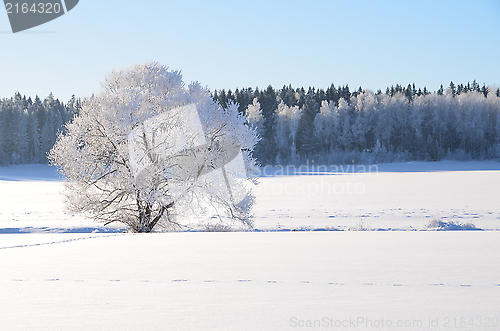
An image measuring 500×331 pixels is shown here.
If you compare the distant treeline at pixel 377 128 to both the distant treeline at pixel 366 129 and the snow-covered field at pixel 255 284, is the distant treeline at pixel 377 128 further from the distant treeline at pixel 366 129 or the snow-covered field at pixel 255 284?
the snow-covered field at pixel 255 284

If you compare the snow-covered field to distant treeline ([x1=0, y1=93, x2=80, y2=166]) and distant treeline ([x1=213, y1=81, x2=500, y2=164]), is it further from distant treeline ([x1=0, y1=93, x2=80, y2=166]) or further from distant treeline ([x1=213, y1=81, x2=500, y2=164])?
distant treeline ([x1=0, y1=93, x2=80, y2=166])

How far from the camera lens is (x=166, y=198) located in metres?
14.9

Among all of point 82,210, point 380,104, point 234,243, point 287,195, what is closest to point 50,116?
point 380,104

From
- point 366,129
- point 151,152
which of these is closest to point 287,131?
point 366,129

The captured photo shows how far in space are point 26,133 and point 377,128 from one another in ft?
225

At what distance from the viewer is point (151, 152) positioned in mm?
15086

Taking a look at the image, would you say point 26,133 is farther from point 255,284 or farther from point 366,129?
point 255,284

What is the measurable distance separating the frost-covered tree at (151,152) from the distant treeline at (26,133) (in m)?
73.5

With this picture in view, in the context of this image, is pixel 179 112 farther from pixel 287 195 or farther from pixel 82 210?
pixel 287 195

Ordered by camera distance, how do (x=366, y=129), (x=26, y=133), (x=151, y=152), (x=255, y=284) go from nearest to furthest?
(x=255, y=284)
(x=151, y=152)
(x=366, y=129)
(x=26, y=133)

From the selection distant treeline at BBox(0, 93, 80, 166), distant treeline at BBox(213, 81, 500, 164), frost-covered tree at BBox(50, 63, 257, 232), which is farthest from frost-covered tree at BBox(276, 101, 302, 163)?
frost-covered tree at BBox(50, 63, 257, 232)

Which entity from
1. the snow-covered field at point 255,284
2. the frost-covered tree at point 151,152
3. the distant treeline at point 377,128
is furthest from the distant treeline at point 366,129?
the snow-covered field at point 255,284

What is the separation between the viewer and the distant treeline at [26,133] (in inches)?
3322

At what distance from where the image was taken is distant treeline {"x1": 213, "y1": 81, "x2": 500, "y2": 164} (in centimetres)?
7819
